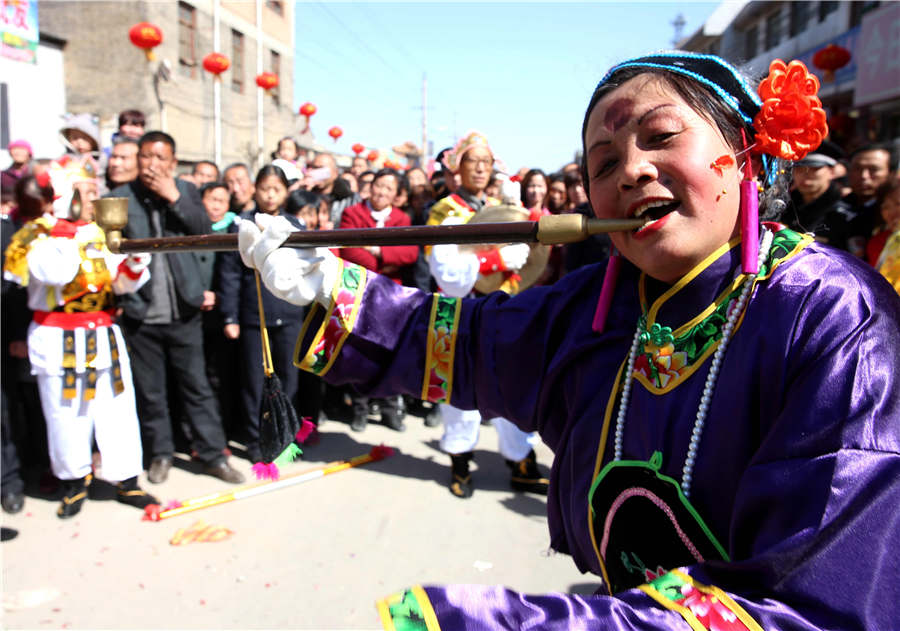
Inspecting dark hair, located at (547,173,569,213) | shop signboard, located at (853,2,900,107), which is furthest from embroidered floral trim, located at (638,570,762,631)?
shop signboard, located at (853,2,900,107)

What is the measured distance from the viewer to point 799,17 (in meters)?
16.8

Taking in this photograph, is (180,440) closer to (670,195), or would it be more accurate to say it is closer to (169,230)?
(169,230)

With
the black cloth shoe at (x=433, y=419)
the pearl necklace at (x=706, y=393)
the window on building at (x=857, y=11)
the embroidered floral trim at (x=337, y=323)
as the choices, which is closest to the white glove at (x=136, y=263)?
the embroidered floral trim at (x=337, y=323)

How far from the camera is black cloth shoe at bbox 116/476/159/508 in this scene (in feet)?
12.3

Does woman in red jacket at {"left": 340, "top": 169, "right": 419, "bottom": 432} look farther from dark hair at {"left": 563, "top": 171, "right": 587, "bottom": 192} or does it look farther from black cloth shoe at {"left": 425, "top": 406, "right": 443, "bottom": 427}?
dark hair at {"left": 563, "top": 171, "right": 587, "bottom": 192}

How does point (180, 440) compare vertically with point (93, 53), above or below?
below

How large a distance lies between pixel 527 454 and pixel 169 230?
2547mm

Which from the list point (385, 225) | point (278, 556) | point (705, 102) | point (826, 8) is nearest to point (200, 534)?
point (278, 556)

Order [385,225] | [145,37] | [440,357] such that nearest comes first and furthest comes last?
1. [440,357]
2. [385,225]
3. [145,37]

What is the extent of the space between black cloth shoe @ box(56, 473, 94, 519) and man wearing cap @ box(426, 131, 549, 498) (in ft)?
6.74

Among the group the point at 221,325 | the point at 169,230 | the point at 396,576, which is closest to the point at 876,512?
the point at 396,576

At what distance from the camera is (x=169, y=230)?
3.92 m

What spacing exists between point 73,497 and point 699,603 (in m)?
3.73

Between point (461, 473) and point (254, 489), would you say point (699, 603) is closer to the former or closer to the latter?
point (461, 473)
